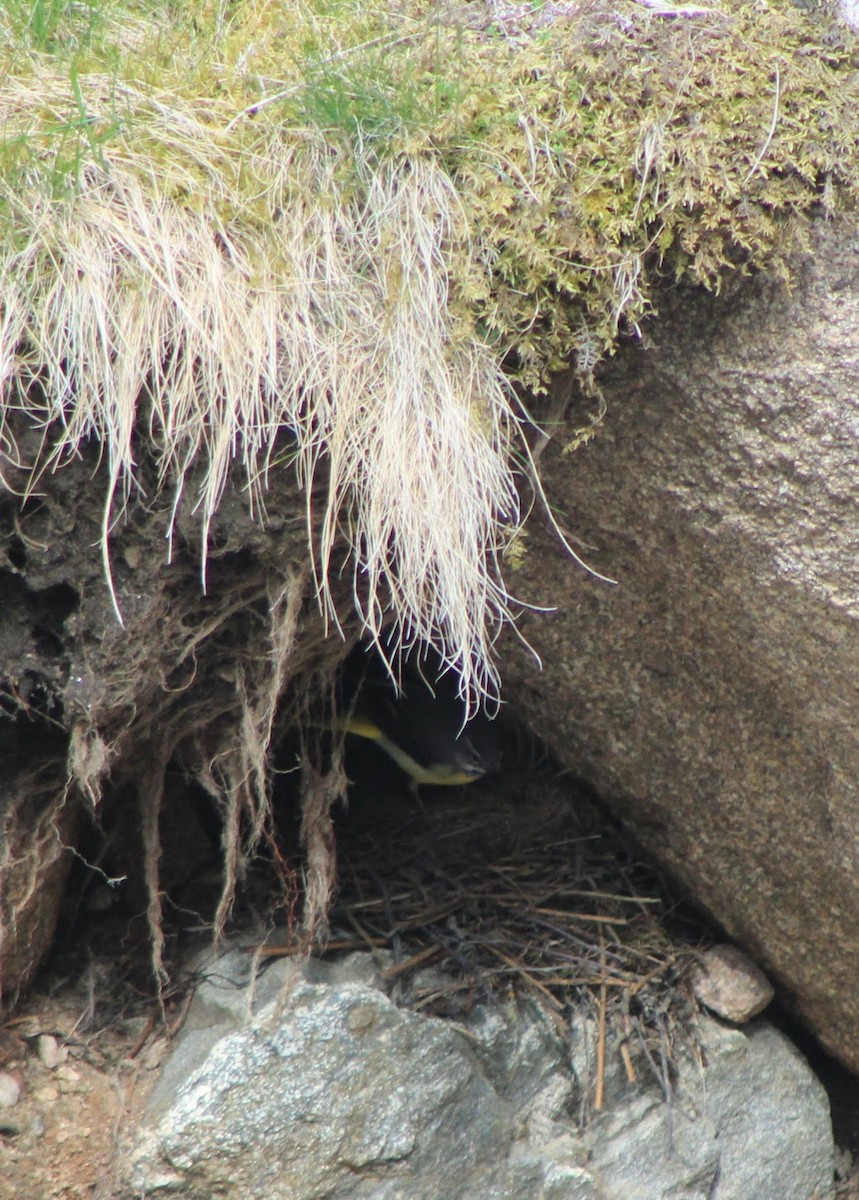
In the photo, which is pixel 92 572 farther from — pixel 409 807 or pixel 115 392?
pixel 409 807

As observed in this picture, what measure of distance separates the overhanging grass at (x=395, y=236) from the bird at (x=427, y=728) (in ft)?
2.35

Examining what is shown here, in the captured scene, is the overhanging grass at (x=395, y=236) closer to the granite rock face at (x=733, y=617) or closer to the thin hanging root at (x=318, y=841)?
the granite rock face at (x=733, y=617)

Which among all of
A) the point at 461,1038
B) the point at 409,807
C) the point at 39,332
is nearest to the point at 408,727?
the point at 409,807

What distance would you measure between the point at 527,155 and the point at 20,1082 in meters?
1.96

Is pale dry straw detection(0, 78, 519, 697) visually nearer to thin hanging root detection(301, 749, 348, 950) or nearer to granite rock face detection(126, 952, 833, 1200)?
thin hanging root detection(301, 749, 348, 950)

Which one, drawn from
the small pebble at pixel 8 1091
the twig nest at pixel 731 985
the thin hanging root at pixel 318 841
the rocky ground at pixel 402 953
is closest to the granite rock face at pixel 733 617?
the twig nest at pixel 731 985

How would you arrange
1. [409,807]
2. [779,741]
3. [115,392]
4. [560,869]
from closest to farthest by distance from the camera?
1. [115,392]
2. [779,741]
3. [560,869]
4. [409,807]

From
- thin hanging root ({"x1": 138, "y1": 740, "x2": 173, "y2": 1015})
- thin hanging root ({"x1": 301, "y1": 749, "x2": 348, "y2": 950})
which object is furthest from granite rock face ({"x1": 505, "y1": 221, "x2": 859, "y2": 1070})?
thin hanging root ({"x1": 138, "y1": 740, "x2": 173, "y2": 1015})

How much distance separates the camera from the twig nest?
232cm

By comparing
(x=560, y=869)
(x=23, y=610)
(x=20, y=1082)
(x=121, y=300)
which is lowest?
(x=20, y=1082)

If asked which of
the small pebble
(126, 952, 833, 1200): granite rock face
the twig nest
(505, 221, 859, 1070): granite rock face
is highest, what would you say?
(505, 221, 859, 1070): granite rock face

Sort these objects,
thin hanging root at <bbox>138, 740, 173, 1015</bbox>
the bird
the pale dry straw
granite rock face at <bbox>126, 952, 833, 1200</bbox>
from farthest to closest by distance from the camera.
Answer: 1. the bird
2. thin hanging root at <bbox>138, 740, 173, 1015</bbox>
3. granite rock face at <bbox>126, 952, 833, 1200</bbox>
4. the pale dry straw

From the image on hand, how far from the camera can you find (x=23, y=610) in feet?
5.94

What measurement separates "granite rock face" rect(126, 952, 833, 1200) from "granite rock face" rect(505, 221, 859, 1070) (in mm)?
253
